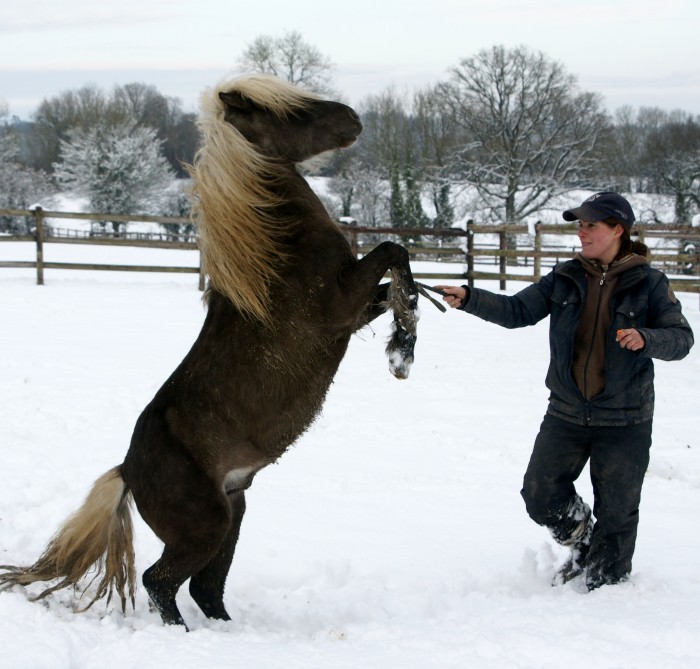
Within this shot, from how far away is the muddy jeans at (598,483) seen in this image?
3.46 meters

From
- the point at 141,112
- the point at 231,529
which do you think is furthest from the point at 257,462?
the point at 141,112

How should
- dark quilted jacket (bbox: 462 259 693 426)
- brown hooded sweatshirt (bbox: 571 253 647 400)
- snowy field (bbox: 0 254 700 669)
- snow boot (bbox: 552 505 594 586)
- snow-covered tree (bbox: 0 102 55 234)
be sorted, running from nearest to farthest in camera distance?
snowy field (bbox: 0 254 700 669), dark quilted jacket (bbox: 462 259 693 426), brown hooded sweatshirt (bbox: 571 253 647 400), snow boot (bbox: 552 505 594 586), snow-covered tree (bbox: 0 102 55 234)

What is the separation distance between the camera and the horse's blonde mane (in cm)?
319

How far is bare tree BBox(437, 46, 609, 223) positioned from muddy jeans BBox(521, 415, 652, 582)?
34365 millimetres

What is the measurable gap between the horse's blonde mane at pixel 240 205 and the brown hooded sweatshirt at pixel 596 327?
4.59ft

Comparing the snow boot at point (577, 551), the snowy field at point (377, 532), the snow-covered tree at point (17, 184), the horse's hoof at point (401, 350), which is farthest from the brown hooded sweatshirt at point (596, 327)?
the snow-covered tree at point (17, 184)

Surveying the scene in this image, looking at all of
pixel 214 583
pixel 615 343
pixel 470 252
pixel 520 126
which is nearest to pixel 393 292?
pixel 615 343

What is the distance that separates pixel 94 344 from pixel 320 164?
21.7 feet

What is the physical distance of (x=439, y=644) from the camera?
273 centimetres

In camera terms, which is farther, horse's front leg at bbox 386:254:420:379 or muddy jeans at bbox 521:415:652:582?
muddy jeans at bbox 521:415:652:582

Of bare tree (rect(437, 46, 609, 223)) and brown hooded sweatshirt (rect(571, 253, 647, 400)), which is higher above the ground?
bare tree (rect(437, 46, 609, 223))

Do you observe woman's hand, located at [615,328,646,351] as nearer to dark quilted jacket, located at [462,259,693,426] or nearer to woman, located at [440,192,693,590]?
dark quilted jacket, located at [462,259,693,426]

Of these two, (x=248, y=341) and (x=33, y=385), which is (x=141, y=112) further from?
(x=248, y=341)

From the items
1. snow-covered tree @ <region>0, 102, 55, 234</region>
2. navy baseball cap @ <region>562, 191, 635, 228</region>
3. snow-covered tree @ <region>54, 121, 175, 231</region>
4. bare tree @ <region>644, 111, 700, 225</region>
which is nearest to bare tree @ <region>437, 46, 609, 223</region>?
bare tree @ <region>644, 111, 700, 225</region>
